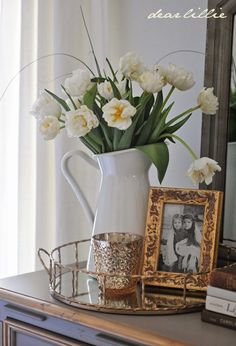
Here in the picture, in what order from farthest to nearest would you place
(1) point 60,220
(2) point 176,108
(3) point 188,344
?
(1) point 60,220 < (2) point 176,108 < (3) point 188,344

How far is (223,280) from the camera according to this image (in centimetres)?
93

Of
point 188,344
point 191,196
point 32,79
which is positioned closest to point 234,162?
point 191,196

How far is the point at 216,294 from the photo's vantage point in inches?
36.9

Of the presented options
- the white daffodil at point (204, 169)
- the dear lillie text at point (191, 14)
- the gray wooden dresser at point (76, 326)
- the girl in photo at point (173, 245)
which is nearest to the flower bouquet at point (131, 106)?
the white daffodil at point (204, 169)

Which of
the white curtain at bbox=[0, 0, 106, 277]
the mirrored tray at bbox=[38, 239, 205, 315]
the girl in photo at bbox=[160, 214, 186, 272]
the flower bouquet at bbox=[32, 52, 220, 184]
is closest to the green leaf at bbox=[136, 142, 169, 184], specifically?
the flower bouquet at bbox=[32, 52, 220, 184]

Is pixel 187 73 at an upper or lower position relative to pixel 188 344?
upper

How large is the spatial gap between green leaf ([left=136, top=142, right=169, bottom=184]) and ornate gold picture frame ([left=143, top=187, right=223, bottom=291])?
0.05m

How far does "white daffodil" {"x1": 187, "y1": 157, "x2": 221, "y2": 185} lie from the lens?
3.73ft

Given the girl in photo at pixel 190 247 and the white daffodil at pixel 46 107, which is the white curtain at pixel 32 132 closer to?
the white daffodil at pixel 46 107

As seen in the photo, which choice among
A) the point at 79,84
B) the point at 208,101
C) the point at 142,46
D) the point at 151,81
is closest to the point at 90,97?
the point at 79,84

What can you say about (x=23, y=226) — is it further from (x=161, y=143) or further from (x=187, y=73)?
(x=187, y=73)

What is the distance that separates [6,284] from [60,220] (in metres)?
0.47

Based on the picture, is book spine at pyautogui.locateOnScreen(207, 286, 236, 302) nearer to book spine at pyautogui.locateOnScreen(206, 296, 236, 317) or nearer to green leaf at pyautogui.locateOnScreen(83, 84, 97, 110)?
book spine at pyautogui.locateOnScreen(206, 296, 236, 317)

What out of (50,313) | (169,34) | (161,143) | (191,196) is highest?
(169,34)
